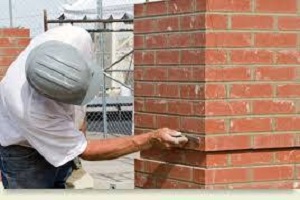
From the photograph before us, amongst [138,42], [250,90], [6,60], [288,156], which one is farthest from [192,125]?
[6,60]

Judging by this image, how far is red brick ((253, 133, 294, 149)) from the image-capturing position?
367cm

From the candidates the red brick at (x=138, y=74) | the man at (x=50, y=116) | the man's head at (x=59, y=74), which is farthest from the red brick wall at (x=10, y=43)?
the man's head at (x=59, y=74)

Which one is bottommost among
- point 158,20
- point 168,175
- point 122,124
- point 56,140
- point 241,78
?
point 122,124

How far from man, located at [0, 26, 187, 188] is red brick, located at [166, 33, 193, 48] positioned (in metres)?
0.43

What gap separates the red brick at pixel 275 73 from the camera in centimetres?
366

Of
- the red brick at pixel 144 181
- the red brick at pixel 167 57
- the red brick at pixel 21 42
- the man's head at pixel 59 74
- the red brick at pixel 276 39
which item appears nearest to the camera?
the man's head at pixel 59 74

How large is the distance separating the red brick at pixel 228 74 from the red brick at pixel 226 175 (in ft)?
1.49

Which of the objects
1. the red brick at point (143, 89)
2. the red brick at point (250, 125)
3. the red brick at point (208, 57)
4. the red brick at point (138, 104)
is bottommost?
the red brick at point (250, 125)

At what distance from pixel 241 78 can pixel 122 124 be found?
1256cm

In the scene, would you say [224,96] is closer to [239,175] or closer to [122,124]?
[239,175]

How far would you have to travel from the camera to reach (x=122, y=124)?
16125 mm

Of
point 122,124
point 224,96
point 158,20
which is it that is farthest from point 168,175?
point 122,124

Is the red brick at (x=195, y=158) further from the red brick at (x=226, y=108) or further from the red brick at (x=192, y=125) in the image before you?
the red brick at (x=226, y=108)

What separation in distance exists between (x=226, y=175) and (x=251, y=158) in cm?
16
